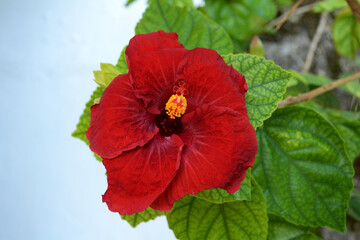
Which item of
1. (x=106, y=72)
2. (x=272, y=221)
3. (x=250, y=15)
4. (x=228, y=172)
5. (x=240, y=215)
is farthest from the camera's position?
(x=250, y=15)

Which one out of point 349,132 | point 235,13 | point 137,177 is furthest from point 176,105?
point 235,13

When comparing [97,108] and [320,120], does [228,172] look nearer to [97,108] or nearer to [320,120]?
[97,108]

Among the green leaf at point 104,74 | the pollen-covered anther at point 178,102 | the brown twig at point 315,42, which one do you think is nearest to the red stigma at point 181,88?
the pollen-covered anther at point 178,102

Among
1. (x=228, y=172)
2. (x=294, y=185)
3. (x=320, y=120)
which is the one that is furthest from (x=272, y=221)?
(x=228, y=172)

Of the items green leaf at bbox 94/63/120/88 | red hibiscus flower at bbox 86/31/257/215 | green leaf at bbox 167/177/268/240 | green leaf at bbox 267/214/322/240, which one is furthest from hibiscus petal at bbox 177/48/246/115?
green leaf at bbox 267/214/322/240

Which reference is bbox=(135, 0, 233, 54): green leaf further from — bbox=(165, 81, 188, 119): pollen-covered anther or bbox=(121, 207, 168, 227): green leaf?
bbox=(121, 207, 168, 227): green leaf

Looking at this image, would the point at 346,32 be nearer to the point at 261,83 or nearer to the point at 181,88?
the point at 261,83
